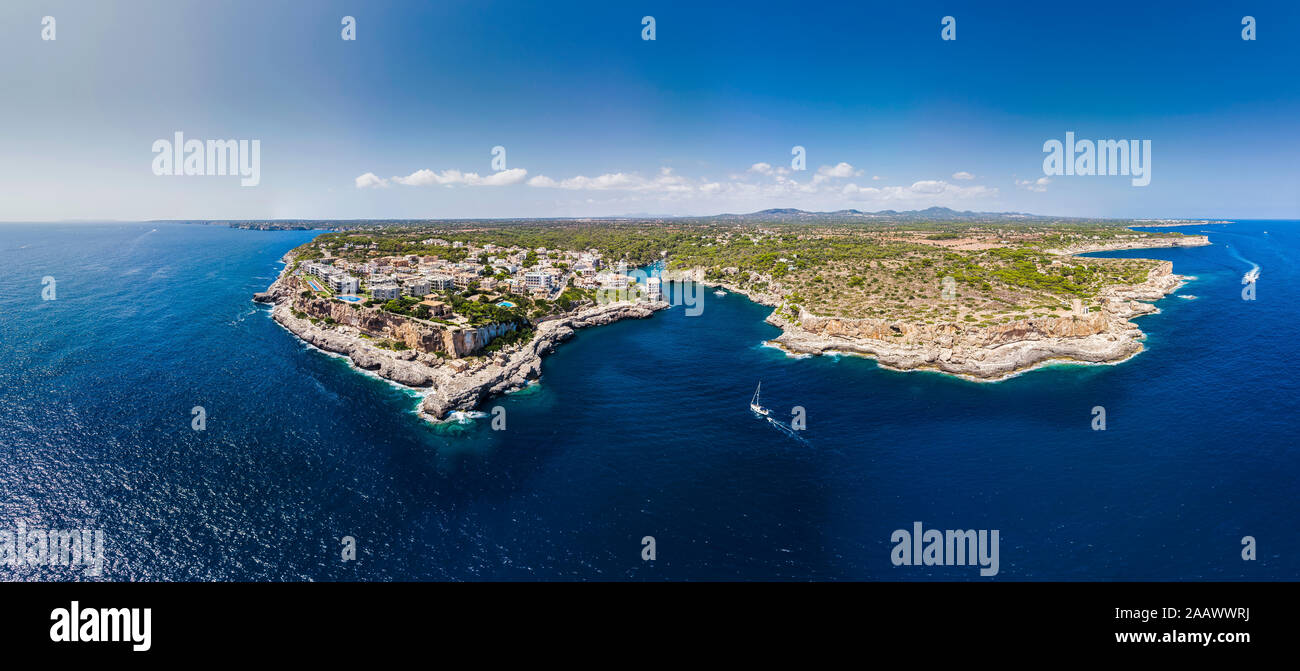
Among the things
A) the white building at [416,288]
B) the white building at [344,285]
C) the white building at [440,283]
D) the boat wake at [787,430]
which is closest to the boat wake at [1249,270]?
the boat wake at [787,430]

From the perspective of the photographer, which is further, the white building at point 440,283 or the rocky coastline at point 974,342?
the white building at point 440,283

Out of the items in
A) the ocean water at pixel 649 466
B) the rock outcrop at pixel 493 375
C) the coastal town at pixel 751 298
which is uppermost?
the coastal town at pixel 751 298

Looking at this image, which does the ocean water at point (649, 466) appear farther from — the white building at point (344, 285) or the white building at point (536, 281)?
the white building at point (536, 281)

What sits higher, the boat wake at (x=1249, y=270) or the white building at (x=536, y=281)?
the boat wake at (x=1249, y=270)

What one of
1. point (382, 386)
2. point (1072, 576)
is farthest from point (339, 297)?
point (1072, 576)

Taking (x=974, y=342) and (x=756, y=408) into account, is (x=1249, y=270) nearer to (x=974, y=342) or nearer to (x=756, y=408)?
(x=974, y=342)
